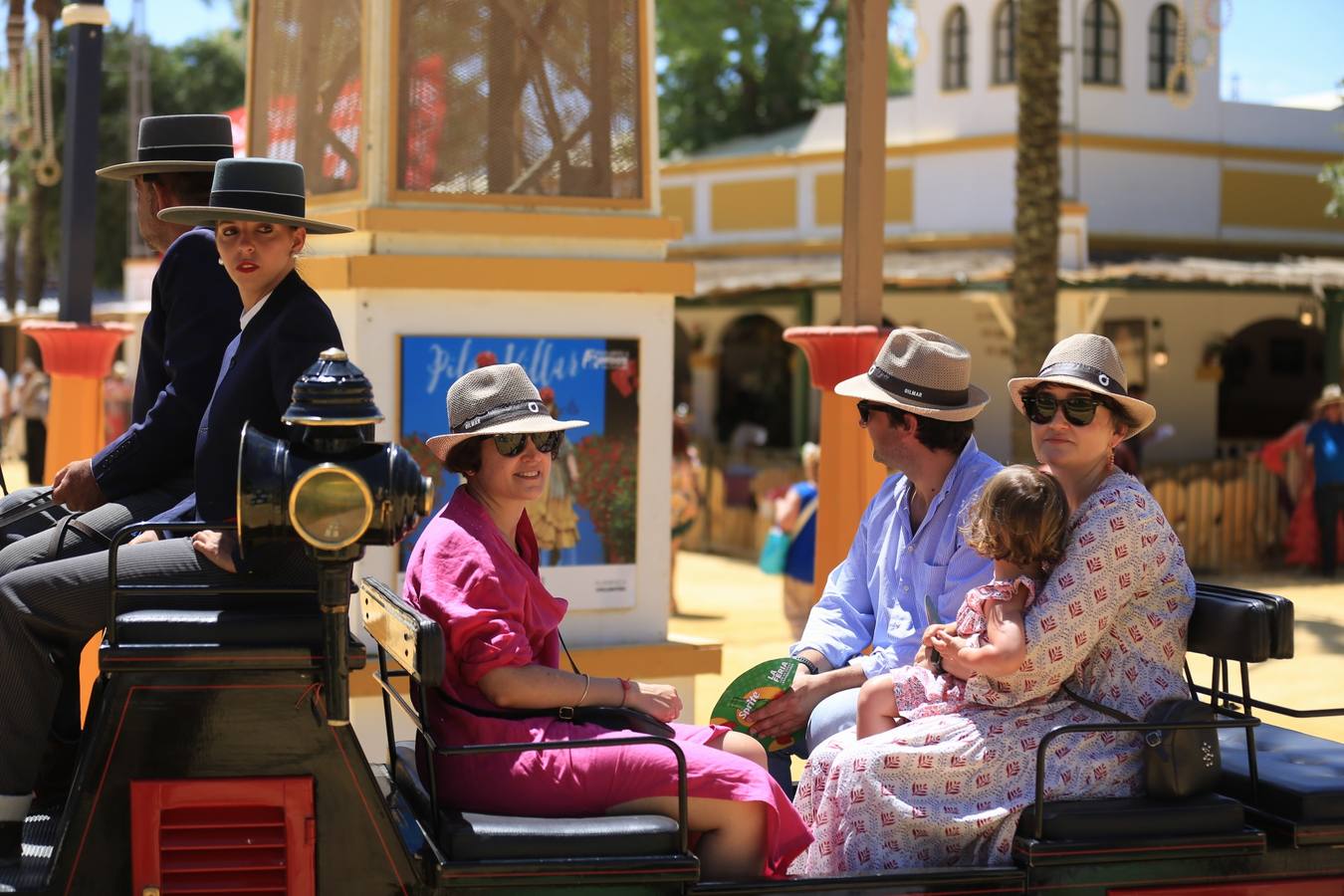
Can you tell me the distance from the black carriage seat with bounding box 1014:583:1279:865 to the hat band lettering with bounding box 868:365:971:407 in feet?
3.02

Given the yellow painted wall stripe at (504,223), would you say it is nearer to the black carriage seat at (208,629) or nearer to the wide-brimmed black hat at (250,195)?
the wide-brimmed black hat at (250,195)

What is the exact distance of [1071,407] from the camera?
154 inches

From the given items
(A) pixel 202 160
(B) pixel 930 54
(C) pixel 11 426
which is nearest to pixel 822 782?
(A) pixel 202 160

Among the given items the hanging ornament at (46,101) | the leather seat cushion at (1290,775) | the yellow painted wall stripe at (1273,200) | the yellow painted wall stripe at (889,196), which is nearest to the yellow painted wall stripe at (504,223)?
the leather seat cushion at (1290,775)

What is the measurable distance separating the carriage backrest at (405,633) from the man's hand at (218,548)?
1.11 ft

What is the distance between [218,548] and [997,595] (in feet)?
5.83

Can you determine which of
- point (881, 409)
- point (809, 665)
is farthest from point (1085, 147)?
point (809, 665)

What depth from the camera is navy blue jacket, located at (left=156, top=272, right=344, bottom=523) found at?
359cm

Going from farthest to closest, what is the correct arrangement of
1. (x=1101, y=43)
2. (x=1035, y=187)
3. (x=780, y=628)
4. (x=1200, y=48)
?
(x=1200, y=48) < (x=1101, y=43) < (x=1035, y=187) < (x=780, y=628)

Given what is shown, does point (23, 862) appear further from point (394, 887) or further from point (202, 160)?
point (202, 160)

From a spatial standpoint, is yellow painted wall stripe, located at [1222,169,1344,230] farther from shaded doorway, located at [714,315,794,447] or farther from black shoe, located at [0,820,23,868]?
black shoe, located at [0,820,23,868]

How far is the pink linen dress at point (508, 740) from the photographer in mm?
3473


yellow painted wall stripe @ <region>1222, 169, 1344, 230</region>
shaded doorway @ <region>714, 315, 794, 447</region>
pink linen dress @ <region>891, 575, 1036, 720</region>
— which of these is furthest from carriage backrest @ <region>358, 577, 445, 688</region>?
shaded doorway @ <region>714, 315, 794, 447</region>

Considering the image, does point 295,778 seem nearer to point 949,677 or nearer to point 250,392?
point 250,392
